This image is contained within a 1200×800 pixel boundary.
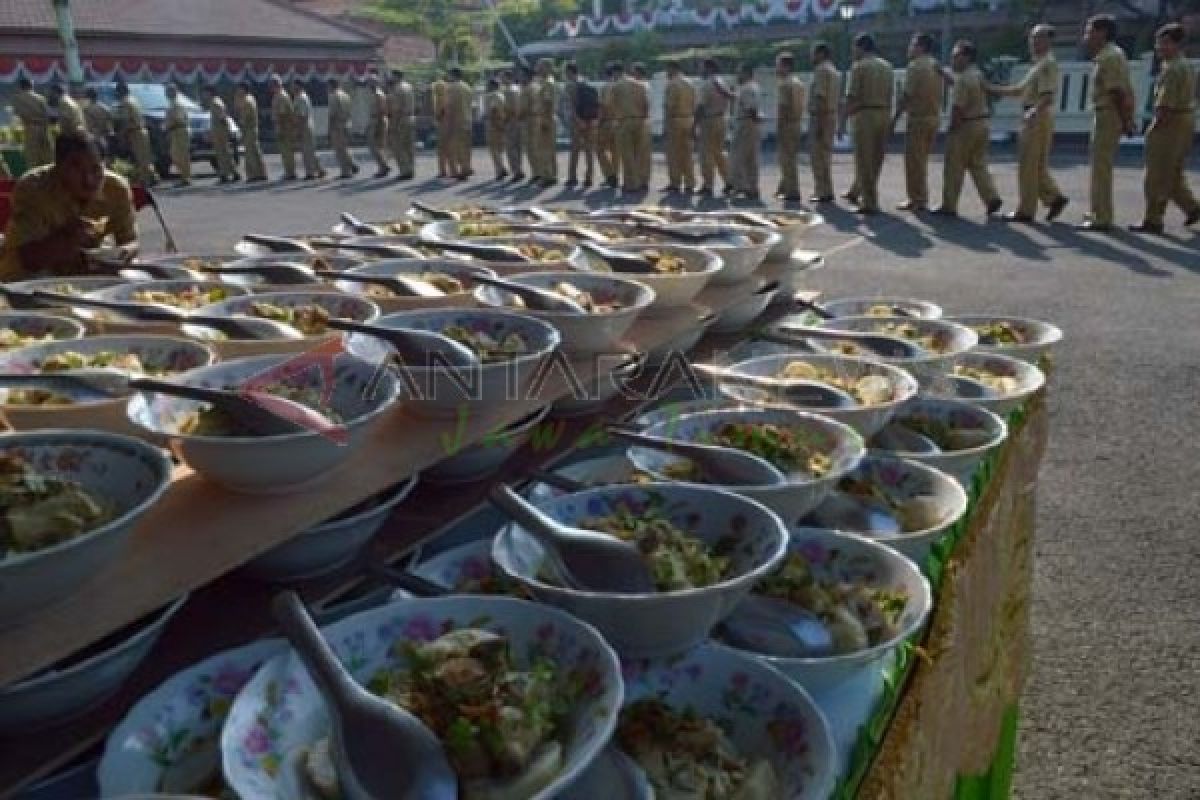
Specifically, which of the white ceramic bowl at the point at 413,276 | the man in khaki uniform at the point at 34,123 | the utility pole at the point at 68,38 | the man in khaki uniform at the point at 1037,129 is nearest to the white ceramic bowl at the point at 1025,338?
the white ceramic bowl at the point at 413,276

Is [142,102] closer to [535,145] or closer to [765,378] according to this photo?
[535,145]

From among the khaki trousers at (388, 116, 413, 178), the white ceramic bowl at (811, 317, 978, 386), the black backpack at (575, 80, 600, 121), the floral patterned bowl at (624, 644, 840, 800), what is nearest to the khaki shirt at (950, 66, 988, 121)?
the black backpack at (575, 80, 600, 121)

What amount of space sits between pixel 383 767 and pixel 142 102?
60.5 feet

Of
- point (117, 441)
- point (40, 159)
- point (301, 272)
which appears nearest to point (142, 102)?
point (40, 159)

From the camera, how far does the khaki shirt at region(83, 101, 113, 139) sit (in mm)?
13908

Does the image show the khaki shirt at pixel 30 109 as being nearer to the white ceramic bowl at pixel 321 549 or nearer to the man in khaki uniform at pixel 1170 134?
the man in khaki uniform at pixel 1170 134

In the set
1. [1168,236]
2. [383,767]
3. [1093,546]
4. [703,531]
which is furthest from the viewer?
[1168,236]

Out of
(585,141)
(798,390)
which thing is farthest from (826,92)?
(798,390)

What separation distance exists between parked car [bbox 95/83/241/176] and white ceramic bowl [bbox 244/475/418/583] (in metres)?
15.3

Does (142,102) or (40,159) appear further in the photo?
(142,102)

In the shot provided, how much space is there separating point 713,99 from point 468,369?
33.6ft

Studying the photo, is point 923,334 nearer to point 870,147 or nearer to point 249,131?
point 870,147

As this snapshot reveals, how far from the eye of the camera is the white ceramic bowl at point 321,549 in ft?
4.03

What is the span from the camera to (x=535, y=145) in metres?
12.8
